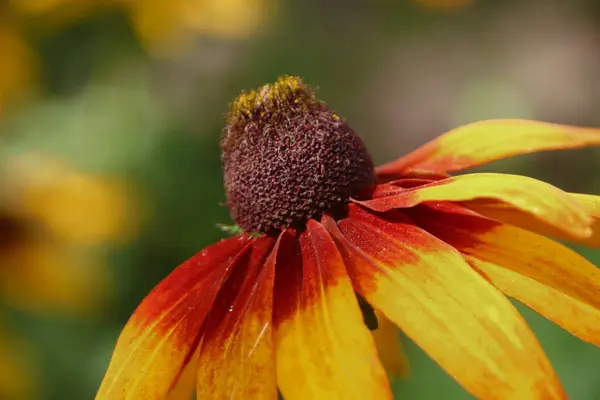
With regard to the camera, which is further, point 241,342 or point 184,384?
point 184,384

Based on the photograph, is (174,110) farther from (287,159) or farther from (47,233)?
(287,159)

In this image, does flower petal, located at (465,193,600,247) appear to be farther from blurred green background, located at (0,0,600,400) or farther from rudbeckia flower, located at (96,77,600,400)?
blurred green background, located at (0,0,600,400)

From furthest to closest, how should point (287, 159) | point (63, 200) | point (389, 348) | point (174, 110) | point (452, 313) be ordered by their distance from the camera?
point (174, 110) → point (63, 200) → point (389, 348) → point (287, 159) → point (452, 313)

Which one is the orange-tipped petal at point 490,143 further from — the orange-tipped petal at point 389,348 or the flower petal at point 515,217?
the orange-tipped petal at point 389,348

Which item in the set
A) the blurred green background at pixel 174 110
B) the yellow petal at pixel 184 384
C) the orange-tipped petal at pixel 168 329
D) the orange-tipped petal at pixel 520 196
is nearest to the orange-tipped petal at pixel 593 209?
the orange-tipped petal at pixel 520 196

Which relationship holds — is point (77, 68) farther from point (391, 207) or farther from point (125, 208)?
point (391, 207)

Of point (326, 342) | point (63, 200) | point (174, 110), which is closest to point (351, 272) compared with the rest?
point (326, 342)

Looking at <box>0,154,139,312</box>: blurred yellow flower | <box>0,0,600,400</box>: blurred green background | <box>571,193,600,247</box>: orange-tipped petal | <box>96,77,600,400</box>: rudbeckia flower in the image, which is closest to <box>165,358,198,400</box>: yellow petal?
<box>96,77,600,400</box>: rudbeckia flower
